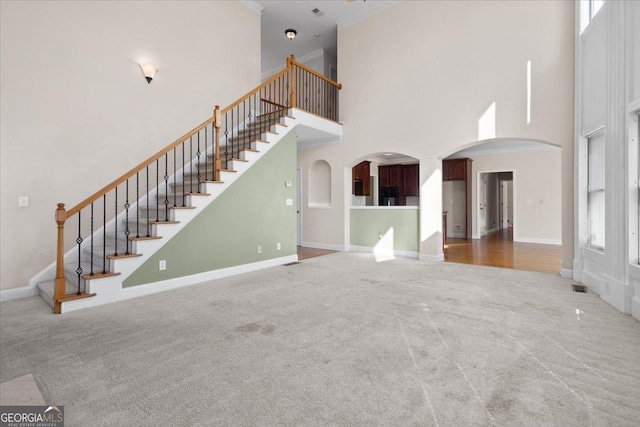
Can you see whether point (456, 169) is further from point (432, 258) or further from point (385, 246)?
point (432, 258)

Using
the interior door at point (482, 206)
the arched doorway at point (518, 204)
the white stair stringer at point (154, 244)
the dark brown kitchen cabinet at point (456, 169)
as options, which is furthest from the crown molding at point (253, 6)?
the interior door at point (482, 206)

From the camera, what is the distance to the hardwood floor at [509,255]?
5.46 metres

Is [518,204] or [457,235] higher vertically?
[518,204]

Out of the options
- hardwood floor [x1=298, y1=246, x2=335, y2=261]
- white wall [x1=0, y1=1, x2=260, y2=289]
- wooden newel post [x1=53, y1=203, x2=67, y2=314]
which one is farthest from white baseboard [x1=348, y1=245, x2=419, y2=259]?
wooden newel post [x1=53, y1=203, x2=67, y2=314]

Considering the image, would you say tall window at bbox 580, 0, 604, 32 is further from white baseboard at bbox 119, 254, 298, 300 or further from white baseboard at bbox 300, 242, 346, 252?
white baseboard at bbox 119, 254, 298, 300

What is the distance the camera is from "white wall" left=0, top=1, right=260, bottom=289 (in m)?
3.67

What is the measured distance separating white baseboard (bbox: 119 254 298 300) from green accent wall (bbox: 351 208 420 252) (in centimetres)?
208

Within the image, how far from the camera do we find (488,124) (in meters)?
5.23

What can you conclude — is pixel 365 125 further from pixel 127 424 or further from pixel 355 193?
pixel 127 424

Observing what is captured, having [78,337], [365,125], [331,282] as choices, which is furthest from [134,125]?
[365,125]

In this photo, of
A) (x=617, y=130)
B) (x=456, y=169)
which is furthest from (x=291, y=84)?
(x=456, y=169)

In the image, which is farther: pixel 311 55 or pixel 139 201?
pixel 311 55

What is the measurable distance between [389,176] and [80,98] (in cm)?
852

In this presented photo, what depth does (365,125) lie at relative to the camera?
22.1 feet
